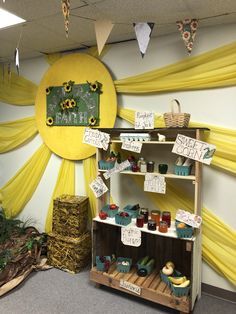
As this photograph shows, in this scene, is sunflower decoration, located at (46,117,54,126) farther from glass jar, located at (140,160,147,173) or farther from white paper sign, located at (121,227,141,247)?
white paper sign, located at (121,227,141,247)

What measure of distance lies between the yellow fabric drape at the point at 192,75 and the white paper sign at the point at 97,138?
50cm

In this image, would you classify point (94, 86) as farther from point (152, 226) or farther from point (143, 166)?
point (152, 226)

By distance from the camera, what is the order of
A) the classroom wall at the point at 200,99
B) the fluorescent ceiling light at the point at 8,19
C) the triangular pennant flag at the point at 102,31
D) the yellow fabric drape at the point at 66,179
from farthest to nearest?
the yellow fabric drape at the point at 66,179
the classroom wall at the point at 200,99
the fluorescent ceiling light at the point at 8,19
the triangular pennant flag at the point at 102,31

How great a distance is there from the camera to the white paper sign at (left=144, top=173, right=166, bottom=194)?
212 cm

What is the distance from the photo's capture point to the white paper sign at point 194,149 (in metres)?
1.91

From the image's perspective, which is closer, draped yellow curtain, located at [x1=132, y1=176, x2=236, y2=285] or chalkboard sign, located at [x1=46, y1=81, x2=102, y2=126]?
draped yellow curtain, located at [x1=132, y1=176, x2=236, y2=285]

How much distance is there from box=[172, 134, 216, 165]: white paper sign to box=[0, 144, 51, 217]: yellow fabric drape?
1.62 metres

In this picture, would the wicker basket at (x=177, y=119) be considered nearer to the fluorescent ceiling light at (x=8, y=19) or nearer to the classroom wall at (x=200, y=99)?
the classroom wall at (x=200, y=99)

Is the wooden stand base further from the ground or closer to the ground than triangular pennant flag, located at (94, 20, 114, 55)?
closer to the ground

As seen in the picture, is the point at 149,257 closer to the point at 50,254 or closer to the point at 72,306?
the point at 72,306

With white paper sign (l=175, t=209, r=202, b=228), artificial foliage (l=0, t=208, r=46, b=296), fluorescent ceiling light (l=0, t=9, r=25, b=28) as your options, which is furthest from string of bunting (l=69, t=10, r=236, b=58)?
artificial foliage (l=0, t=208, r=46, b=296)

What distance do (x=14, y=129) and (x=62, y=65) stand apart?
3.46 ft

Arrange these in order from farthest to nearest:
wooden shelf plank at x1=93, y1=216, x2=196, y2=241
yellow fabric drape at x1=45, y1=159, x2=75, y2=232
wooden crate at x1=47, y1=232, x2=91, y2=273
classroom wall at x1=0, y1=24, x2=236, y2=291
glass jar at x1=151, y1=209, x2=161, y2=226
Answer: yellow fabric drape at x1=45, y1=159, x2=75, y2=232, wooden crate at x1=47, y1=232, x2=91, y2=273, glass jar at x1=151, y1=209, x2=161, y2=226, classroom wall at x1=0, y1=24, x2=236, y2=291, wooden shelf plank at x1=93, y1=216, x2=196, y2=241

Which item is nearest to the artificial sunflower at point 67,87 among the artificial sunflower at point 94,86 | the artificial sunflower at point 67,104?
the artificial sunflower at point 67,104
